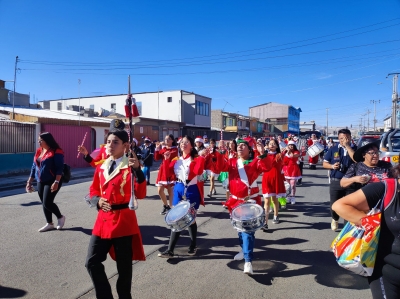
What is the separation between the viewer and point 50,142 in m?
5.95

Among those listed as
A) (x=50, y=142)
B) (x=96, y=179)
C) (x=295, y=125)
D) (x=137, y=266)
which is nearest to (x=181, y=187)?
(x=137, y=266)

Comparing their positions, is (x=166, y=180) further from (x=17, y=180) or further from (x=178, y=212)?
(x=17, y=180)

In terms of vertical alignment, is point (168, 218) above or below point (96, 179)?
below

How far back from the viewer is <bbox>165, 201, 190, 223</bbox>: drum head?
4.34m

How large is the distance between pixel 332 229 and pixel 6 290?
5533 millimetres

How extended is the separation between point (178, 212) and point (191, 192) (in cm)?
61

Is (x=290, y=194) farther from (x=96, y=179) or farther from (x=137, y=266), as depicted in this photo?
(x=96, y=179)

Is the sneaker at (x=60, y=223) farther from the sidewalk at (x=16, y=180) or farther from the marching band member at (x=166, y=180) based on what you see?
the sidewalk at (x=16, y=180)

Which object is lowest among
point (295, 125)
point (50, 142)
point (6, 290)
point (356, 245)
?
point (6, 290)

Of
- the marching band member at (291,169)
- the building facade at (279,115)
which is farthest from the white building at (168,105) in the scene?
the building facade at (279,115)

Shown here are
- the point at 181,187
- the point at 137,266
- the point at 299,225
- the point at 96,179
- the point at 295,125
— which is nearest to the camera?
the point at 96,179

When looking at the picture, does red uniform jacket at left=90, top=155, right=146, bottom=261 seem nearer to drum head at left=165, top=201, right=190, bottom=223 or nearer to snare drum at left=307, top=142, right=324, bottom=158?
drum head at left=165, top=201, right=190, bottom=223

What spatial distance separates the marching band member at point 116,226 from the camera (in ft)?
9.81

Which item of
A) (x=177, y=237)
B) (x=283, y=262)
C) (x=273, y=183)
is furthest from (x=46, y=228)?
(x=273, y=183)
